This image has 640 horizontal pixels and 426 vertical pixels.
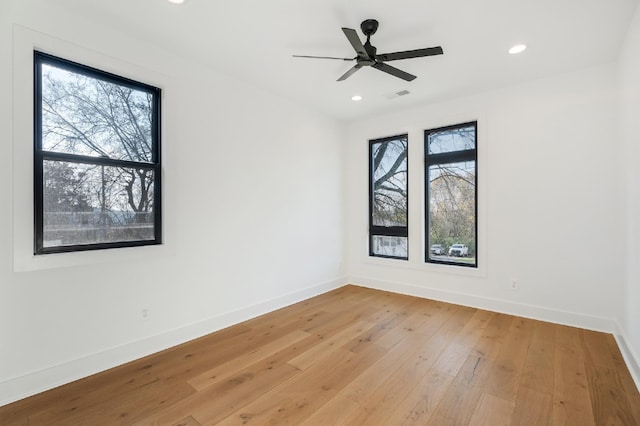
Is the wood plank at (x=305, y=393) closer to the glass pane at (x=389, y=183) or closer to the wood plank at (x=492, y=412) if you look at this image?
the wood plank at (x=492, y=412)

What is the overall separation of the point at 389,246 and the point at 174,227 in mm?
3249

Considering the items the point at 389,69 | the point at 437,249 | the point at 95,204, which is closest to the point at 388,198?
the point at 437,249

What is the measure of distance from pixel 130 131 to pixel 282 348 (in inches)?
96.2

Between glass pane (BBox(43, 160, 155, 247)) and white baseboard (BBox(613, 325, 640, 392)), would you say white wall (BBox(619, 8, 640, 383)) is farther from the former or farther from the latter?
glass pane (BBox(43, 160, 155, 247))

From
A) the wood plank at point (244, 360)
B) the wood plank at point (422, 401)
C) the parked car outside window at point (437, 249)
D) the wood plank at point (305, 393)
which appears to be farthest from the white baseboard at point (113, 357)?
the parked car outside window at point (437, 249)

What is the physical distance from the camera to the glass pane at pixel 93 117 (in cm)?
226

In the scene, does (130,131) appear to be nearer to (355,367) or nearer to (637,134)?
(355,367)

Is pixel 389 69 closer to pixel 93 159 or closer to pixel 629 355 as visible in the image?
pixel 93 159

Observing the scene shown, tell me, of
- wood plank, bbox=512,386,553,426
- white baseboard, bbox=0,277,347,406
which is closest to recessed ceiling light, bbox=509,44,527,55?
wood plank, bbox=512,386,553,426

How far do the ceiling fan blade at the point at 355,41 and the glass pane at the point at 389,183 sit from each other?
241 centimetres

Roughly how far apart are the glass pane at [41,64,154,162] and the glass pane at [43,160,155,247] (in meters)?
0.16

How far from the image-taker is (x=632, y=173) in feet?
8.26

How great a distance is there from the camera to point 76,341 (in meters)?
2.29

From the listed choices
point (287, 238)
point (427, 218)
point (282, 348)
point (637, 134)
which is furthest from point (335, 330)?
point (637, 134)
